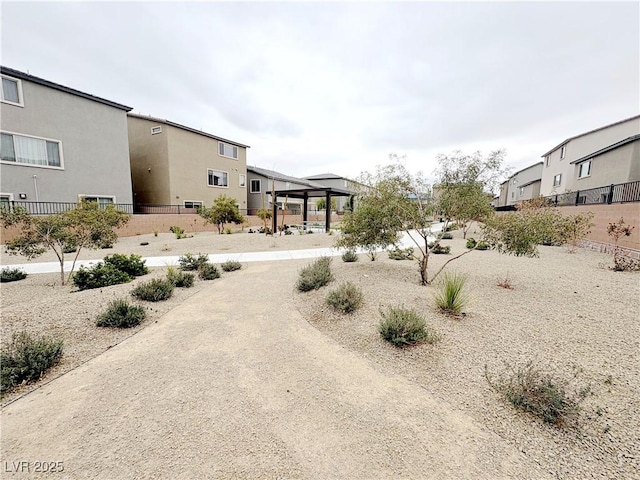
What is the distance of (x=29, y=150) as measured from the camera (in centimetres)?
1456

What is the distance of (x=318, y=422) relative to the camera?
2531 mm

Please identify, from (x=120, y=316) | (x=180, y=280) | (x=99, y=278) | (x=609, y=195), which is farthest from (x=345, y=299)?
(x=609, y=195)

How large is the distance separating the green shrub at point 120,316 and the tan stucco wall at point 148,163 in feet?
66.5

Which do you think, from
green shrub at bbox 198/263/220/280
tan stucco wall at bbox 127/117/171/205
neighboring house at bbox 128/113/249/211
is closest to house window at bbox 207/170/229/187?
neighboring house at bbox 128/113/249/211

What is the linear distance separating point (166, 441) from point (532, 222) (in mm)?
6916

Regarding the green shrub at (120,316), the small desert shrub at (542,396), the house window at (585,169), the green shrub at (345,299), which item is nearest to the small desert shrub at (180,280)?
the green shrub at (120,316)

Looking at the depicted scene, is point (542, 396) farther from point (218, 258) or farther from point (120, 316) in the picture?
point (218, 258)

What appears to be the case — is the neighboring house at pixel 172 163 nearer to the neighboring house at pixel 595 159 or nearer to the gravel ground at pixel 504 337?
the gravel ground at pixel 504 337

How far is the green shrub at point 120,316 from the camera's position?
14.9ft

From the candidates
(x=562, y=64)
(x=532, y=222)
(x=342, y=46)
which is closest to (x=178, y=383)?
(x=532, y=222)

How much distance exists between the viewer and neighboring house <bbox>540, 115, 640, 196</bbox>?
14656mm

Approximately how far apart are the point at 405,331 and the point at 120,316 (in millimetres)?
4909

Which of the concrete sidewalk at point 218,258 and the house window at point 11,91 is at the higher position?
the house window at point 11,91

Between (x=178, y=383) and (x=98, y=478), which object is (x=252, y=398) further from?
(x=98, y=478)
